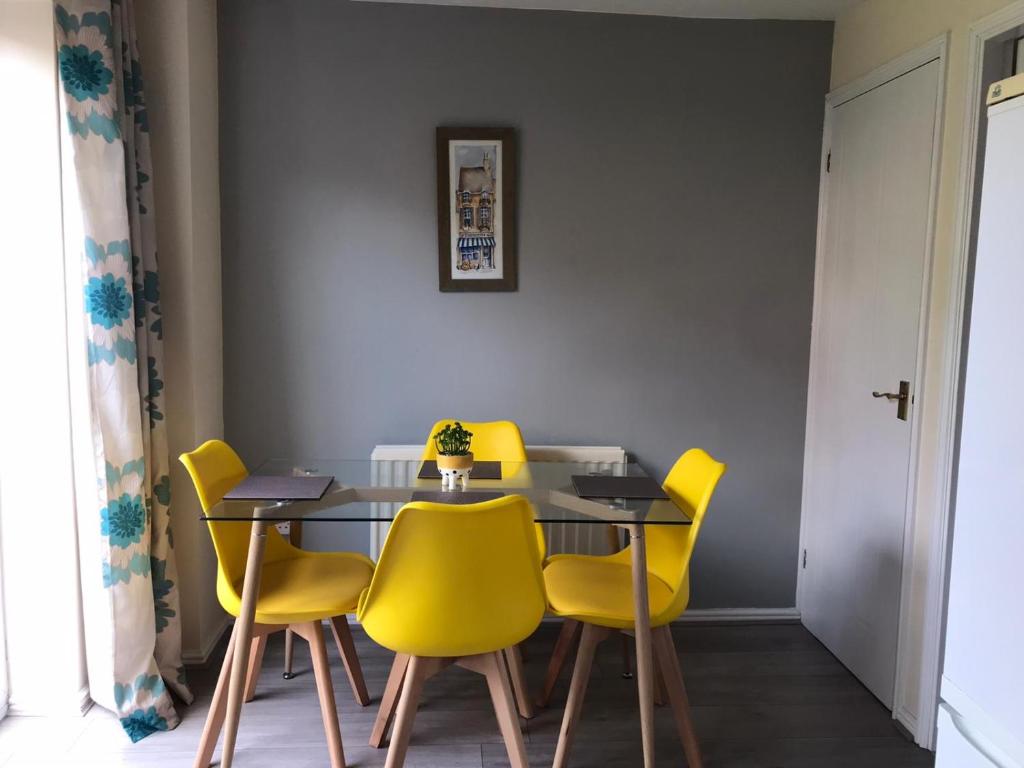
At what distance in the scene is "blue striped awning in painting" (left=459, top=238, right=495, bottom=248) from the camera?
3051mm

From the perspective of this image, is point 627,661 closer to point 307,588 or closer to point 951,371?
point 307,588

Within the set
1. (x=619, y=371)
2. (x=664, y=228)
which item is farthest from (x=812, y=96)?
(x=619, y=371)

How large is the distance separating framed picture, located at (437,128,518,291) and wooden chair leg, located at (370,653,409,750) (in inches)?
57.7

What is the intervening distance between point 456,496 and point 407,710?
0.58m

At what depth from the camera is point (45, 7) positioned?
7.13 feet

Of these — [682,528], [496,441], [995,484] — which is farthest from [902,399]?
[496,441]

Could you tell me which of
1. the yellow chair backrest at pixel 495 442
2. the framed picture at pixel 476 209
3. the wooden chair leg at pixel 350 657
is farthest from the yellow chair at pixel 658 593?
the framed picture at pixel 476 209

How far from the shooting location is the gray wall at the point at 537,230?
9.75 ft

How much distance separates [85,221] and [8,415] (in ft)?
2.16

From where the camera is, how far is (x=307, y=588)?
2.28 m

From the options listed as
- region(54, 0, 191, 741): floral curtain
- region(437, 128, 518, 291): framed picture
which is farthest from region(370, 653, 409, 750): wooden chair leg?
region(437, 128, 518, 291): framed picture

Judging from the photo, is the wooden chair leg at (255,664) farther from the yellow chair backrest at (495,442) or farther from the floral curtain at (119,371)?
the yellow chair backrest at (495,442)

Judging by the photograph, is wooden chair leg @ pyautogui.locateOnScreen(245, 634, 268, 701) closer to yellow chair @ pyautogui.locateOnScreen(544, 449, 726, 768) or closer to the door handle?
yellow chair @ pyautogui.locateOnScreen(544, 449, 726, 768)

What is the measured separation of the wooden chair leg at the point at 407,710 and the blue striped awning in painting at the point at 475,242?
167cm
